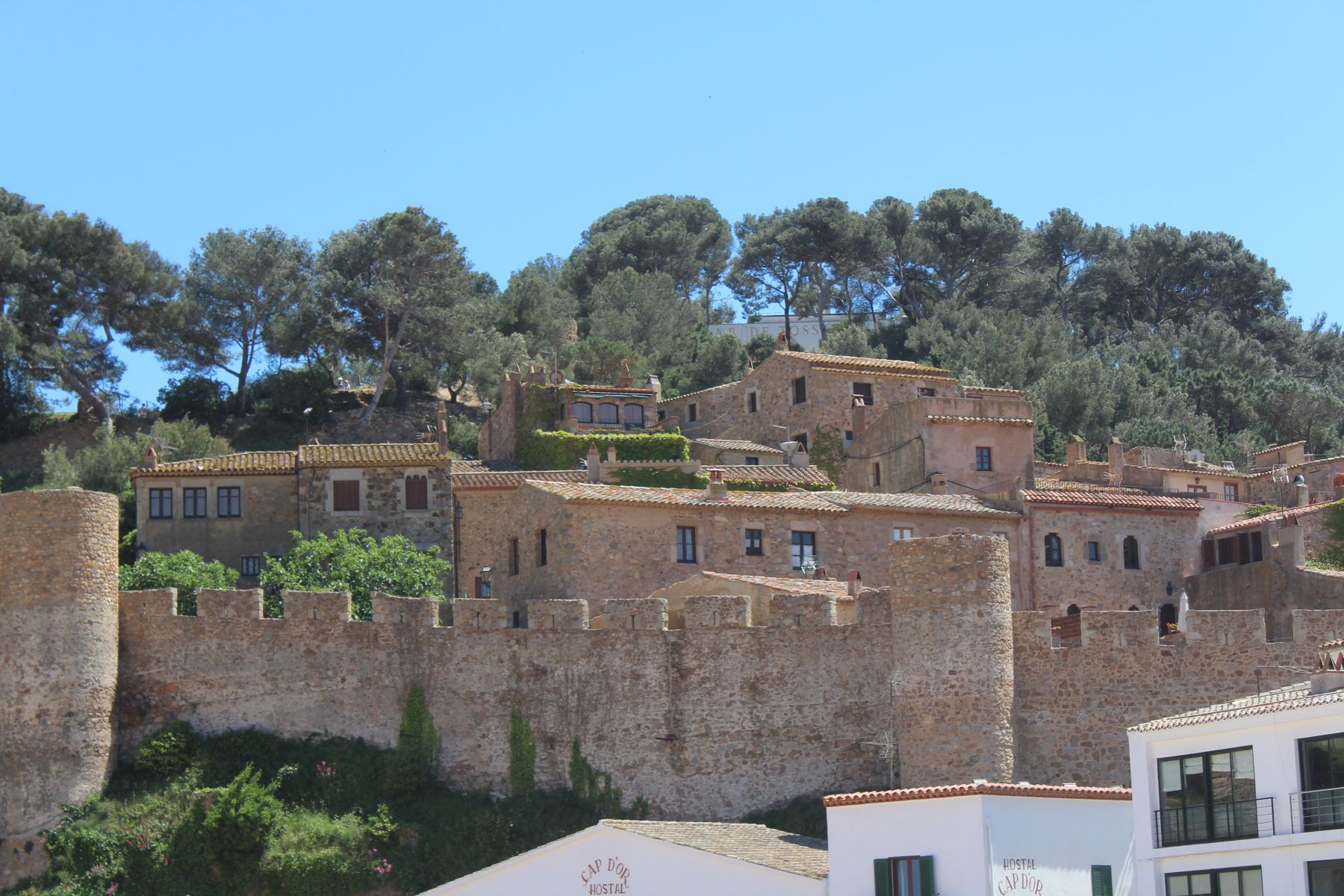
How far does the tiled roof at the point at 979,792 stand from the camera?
1287 inches

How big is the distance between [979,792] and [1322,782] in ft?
17.0

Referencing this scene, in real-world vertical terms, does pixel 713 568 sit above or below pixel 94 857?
above

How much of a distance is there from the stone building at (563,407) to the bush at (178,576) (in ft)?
46.1

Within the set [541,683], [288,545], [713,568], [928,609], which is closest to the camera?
[928,609]

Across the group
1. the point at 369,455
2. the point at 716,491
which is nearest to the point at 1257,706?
the point at 716,491

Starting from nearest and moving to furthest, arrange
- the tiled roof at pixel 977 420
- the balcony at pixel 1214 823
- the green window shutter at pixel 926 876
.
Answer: the balcony at pixel 1214 823, the green window shutter at pixel 926 876, the tiled roof at pixel 977 420

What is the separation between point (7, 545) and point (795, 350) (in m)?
38.4

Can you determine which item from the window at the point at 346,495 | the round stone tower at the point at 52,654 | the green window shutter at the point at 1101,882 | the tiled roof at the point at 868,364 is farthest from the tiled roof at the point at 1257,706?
the tiled roof at the point at 868,364

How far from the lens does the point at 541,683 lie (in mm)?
42969

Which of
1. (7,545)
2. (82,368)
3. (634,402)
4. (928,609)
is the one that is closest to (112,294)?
(82,368)

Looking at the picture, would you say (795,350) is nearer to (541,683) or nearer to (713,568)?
(713,568)

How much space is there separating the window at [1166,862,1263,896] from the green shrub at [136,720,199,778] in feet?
66.4

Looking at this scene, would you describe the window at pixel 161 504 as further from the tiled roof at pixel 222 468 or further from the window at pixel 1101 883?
the window at pixel 1101 883

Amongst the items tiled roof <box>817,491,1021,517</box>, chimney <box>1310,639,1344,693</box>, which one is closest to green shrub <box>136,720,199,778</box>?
tiled roof <box>817,491,1021,517</box>
